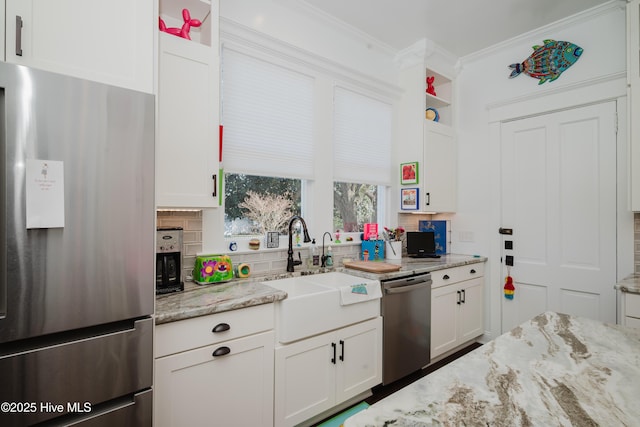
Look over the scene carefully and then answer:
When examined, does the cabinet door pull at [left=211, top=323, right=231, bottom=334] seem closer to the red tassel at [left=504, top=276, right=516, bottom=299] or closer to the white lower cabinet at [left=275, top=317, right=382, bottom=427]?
the white lower cabinet at [left=275, top=317, right=382, bottom=427]

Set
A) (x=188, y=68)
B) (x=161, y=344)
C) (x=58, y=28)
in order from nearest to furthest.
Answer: (x=58, y=28) → (x=161, y=344) → (x=188, y=68)

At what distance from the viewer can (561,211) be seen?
9.92 feet

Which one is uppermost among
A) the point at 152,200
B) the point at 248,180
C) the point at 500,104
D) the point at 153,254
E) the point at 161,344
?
the point at 500,104

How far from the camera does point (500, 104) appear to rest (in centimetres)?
341

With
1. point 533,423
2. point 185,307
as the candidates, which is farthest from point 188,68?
point 533,423

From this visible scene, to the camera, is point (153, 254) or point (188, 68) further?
point (188, 68)

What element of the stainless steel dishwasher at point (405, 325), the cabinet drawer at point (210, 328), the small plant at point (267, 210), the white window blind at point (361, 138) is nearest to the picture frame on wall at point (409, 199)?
the white window blind at point (361, 138)

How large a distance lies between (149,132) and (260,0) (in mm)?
1838

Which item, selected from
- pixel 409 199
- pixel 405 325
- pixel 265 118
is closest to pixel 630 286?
pixel 405 325

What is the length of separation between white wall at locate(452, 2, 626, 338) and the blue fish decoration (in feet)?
0.17

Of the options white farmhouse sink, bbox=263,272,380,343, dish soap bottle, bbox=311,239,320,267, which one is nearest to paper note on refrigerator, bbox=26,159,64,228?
white farmhouse sink, bbox=263,272,380,343

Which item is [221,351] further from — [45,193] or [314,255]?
[314,255]

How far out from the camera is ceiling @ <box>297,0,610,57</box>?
2723 millimetres

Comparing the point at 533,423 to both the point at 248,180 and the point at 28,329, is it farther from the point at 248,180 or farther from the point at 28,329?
the point at 248,180
